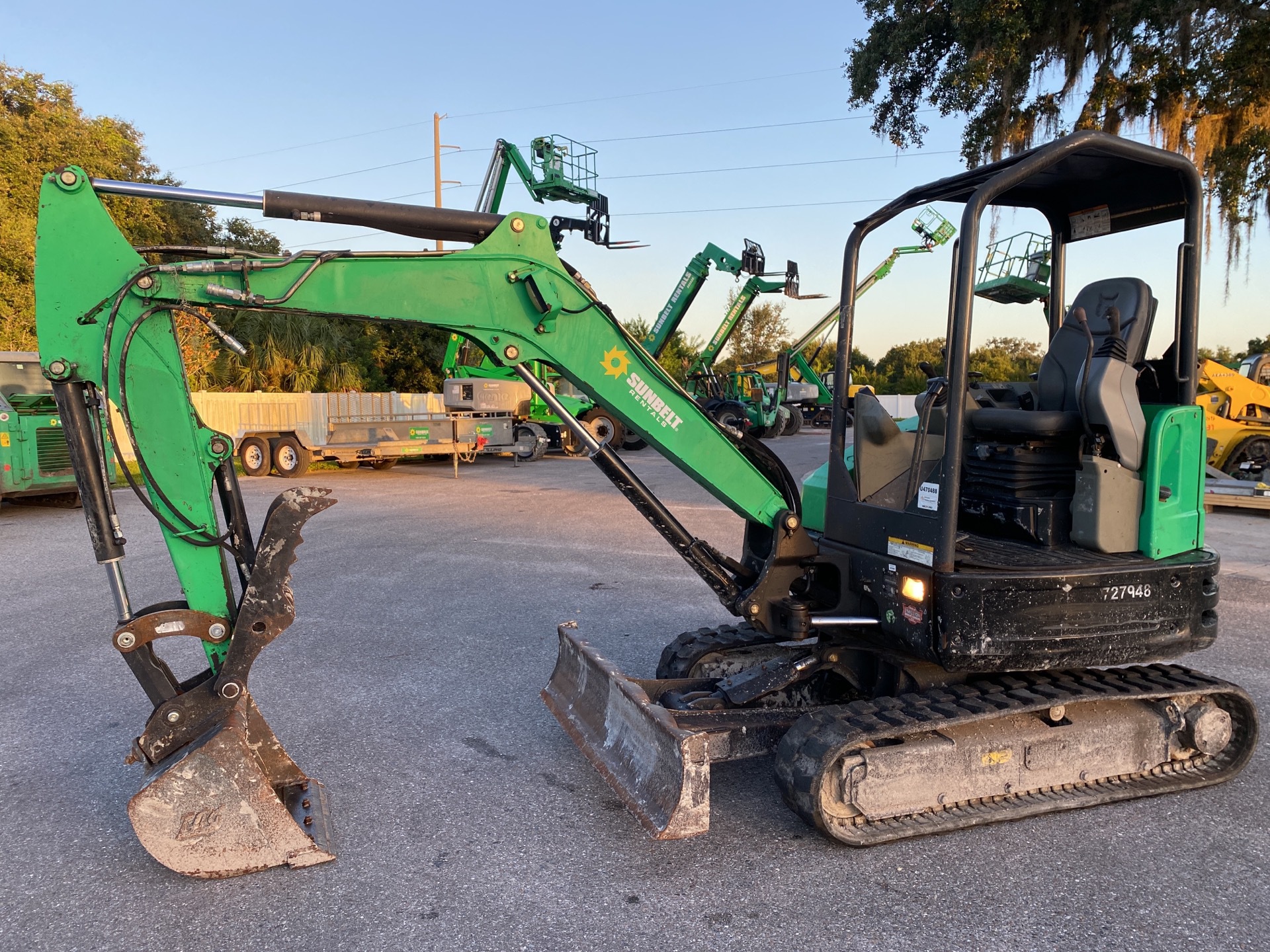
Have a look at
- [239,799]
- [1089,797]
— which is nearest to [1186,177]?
[1089,797]

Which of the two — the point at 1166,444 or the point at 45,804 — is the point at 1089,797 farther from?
the point at 45,804

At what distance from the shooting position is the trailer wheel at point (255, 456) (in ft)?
56.8

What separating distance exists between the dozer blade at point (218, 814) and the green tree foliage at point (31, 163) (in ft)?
60.0

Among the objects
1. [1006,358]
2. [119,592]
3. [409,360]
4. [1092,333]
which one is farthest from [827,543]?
[409,360]

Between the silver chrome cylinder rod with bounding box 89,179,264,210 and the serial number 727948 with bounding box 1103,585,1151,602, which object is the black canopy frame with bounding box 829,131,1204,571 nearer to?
the serial number 727948 with bounding box 1103,585,1151,602

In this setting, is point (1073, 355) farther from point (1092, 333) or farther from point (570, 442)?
point (570, 442)

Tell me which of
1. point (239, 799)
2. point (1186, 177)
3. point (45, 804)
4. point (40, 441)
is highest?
point (1186, 177)

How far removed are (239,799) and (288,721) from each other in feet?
5.32

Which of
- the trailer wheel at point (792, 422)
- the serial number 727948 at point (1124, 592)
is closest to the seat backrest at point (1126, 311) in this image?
the serial number 727948 at point (1124, 592)

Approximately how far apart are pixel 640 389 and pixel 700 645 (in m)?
1.52

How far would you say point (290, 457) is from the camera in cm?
1748

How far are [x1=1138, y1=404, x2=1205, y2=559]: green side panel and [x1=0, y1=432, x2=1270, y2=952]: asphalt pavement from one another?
1.21m

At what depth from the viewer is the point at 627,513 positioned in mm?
12758

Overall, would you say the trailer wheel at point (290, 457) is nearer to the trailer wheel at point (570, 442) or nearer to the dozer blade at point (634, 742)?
the trailer wheel at point (570, 442)
